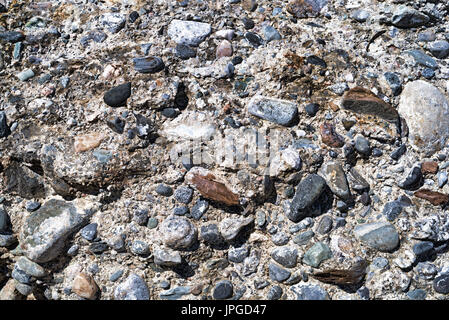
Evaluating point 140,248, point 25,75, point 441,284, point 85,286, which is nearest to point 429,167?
point 441,284

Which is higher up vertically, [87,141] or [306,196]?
[87,141]

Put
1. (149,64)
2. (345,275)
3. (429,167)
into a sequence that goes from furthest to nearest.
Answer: (149,64), (429,167), (345,275)

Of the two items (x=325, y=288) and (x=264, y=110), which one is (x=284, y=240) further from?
(x=264, y=110)

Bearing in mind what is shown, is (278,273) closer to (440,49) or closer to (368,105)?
(368,105)

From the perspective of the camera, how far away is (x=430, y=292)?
1.92 meters

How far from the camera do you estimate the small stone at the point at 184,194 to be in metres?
1.98

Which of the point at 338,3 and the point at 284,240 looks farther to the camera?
the point at 338,3

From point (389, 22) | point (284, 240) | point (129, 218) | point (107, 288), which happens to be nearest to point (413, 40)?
point (389, 22)

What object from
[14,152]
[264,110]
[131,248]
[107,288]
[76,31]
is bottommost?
[107,288]

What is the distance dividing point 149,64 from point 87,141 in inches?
17.6

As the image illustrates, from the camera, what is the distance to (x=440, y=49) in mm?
2160

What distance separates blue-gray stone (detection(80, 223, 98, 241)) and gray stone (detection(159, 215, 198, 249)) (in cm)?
28

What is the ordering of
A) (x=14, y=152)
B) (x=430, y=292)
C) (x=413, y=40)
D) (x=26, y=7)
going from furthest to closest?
(x=26, y=7)
(x=413, y=40)
(x=14, y=152)
(x=430, y=292)

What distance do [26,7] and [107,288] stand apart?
4.79 ft
